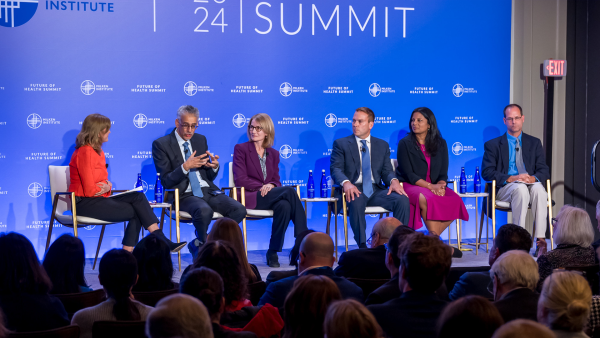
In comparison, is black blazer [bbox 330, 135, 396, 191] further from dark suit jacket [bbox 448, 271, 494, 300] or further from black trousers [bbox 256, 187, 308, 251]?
dark suit jacket [bbox 448, 271, 494, 300]

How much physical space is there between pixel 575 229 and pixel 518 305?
1273mm

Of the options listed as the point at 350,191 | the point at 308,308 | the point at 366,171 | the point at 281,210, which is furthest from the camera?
the point at 366,171

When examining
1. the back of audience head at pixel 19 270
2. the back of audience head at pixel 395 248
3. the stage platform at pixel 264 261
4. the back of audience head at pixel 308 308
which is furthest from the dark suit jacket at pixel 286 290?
the stage platform at pixel 264 261

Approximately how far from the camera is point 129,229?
4441mm

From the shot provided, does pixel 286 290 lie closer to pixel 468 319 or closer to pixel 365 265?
pixel 365 265

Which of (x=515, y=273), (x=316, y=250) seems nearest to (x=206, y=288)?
(x=316, y=250)

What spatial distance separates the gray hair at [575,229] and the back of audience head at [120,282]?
7.37 feet

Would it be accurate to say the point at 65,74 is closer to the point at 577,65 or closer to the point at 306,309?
the point at 306,309

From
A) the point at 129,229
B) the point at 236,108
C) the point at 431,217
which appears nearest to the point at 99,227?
the point at 129,229

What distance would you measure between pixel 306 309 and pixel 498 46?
5276 millimetres

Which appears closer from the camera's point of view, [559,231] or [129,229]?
[559,231]

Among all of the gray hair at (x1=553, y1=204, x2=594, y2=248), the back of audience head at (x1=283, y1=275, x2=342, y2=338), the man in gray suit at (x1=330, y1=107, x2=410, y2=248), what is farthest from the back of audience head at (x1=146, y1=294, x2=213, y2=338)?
the man in gray suit at (x1=330, y1=107, x2=410, y2=248)

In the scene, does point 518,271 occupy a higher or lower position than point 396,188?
lower

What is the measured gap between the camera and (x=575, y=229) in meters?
3.13
